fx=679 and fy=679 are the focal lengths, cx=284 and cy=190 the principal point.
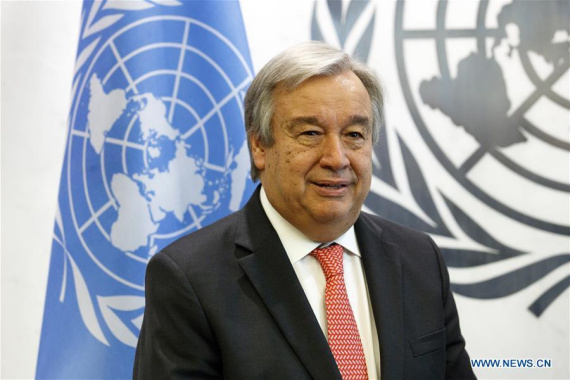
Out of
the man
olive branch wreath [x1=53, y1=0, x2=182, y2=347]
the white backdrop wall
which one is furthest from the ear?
olive branch wreath [x1=53, y1=0, x2=182, y2=347]

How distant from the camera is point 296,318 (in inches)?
62.4

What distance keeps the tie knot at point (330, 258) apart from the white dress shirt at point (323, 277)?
2 cm

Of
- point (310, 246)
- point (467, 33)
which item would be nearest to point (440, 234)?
point (467, 33)

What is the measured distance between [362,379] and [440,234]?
3.40ft

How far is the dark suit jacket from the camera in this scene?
154 cm

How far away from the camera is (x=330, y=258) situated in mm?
1730

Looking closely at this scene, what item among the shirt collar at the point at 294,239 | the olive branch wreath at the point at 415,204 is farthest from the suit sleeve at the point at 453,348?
the olive branch wreath at the point at 415,204

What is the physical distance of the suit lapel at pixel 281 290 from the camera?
1543 mm

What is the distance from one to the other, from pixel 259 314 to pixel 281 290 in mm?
78

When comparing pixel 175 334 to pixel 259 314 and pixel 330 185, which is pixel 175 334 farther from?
pixel 330 185

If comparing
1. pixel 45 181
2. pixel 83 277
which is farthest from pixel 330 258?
pixel 45 181

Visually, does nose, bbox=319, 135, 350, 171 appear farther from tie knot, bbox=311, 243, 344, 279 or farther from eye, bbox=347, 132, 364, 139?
tie knot, bbox=311, 243, 344, 279

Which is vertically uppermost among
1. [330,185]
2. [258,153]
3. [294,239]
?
[258,153]

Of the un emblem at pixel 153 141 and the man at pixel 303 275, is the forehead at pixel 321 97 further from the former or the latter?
the un emblem at pixel 153 141
